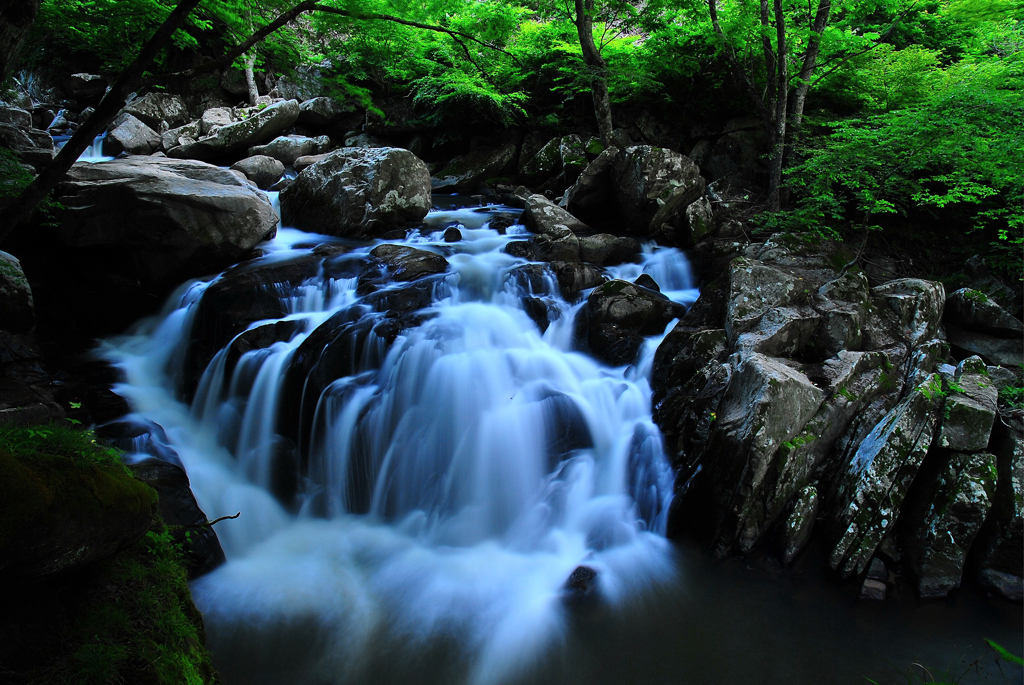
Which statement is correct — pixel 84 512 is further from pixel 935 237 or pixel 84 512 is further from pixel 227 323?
pixel 935 237

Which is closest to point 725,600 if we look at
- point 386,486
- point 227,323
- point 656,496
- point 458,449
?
point 656,496

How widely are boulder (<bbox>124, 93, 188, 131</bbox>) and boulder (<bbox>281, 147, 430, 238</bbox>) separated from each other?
1046 centimetres

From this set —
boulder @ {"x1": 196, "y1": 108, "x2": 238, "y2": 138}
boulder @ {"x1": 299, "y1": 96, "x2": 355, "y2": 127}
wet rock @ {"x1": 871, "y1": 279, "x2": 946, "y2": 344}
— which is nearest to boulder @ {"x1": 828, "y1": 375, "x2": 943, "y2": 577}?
wet rock @ {"x1": 871, "y1": 279, "x2": 946, "y2": 344}

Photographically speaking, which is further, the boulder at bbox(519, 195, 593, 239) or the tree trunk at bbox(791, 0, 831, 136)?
the boulder at bbox(519, 195, 593, 239)

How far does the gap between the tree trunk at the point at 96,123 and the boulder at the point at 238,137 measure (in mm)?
13053

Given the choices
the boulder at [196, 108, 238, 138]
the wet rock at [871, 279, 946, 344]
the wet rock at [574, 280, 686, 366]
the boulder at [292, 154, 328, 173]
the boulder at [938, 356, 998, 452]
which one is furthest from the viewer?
the boulder at [196, 108, 238, 138]

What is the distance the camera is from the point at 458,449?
19.2ft

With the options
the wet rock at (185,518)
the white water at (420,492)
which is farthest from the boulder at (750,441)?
the wet rock at (185,518)

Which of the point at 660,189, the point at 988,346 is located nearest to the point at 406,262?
the point at 660,189

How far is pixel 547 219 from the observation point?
33.9 ft

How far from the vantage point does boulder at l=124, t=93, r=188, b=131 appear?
16.7 m

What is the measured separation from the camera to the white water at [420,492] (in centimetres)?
418

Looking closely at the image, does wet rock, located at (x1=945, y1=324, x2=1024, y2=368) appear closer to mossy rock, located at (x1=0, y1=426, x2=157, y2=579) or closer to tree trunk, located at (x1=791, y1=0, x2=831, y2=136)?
tree trunk, located at (x1=791, y1=0, x2=831, y2=136)

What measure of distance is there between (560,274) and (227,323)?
4.78 metres
